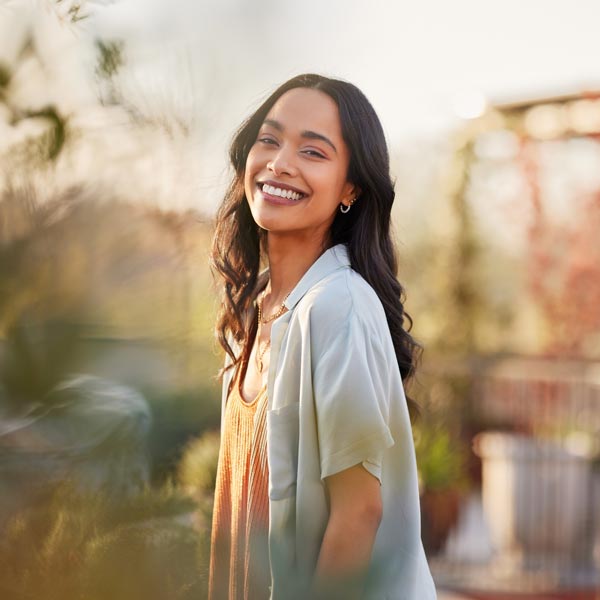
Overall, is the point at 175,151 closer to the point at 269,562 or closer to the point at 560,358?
the point at 269,562

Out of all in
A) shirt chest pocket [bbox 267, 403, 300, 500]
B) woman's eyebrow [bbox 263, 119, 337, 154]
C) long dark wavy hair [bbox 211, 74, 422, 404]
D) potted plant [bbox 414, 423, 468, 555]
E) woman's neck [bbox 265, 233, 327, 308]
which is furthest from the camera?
potted plant [bbox 414, 423, 468, 555]

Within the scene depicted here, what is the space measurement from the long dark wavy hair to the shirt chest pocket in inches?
5.8

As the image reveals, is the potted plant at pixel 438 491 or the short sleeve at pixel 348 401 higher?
the short sleeve at pixel 348 401

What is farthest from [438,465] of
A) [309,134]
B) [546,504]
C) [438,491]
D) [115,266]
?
[115,266]

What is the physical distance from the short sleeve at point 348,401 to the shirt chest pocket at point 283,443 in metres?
0.05

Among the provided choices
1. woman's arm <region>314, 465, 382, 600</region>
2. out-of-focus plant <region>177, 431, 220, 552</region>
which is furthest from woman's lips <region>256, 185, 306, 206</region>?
out-of-focus plant <region>177, 431, 220, 552</region>

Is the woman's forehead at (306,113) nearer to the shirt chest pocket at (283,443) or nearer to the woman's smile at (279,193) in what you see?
the woman's smile at (279,193)

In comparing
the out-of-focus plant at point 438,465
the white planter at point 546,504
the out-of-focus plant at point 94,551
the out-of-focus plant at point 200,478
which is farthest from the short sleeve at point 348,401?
the white planter at point 546,504

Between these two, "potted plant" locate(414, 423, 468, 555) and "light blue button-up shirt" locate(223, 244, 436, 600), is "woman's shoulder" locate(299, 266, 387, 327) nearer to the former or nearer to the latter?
"light blue button-up shirt" locate(223, 244, 436, 600)

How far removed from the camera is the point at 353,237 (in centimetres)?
158

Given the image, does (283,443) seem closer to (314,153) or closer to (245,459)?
(245,459)

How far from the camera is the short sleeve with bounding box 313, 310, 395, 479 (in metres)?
1.17

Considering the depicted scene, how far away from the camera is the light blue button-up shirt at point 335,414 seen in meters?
1.19

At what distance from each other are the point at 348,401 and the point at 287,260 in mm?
438
